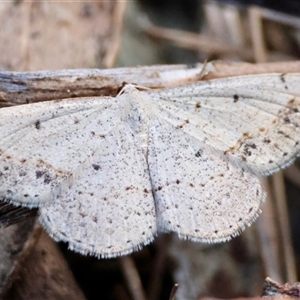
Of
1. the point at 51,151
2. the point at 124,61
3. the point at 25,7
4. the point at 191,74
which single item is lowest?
the point at 51,151

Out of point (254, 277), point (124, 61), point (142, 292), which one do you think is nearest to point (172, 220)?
point (142, 292)

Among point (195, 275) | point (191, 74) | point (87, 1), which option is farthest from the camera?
point (87, 1)

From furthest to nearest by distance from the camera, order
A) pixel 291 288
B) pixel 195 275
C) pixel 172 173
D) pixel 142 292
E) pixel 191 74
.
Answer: pixel 195 275
pixel 142 292
pixel 191 74
pixel 172 173
pixel 291 288

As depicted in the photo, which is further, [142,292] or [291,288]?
[142,292]

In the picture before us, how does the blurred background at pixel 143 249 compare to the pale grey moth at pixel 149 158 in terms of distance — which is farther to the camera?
the blurred background at pixel 143 249

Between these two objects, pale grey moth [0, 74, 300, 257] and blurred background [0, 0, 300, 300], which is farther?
blurred background [0, 0, 300, 300]

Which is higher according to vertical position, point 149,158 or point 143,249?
point 149,158

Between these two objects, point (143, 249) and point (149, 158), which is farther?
point (143, 249)

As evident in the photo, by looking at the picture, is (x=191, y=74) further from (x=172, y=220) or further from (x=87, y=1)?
(x=87, y=1)
